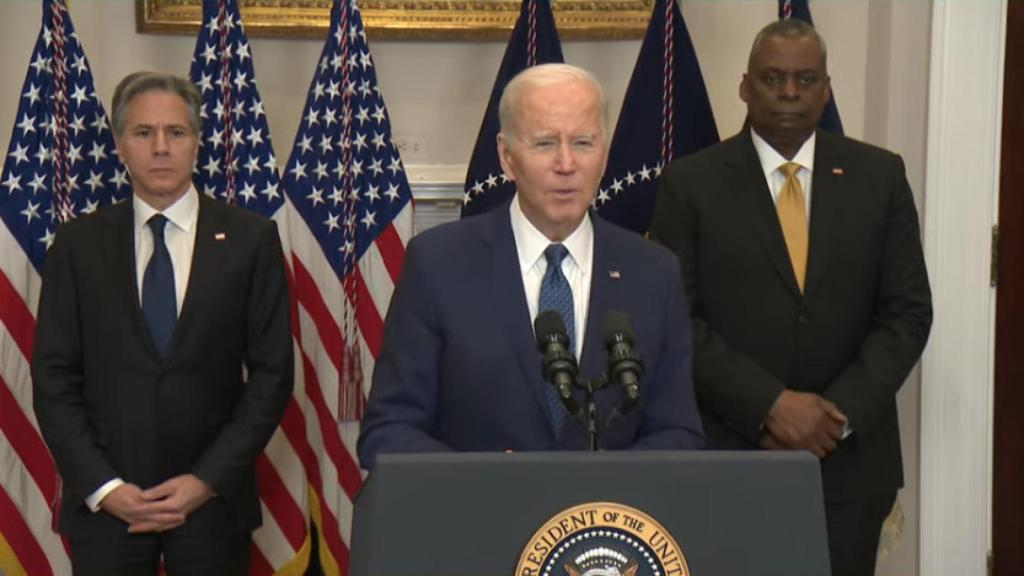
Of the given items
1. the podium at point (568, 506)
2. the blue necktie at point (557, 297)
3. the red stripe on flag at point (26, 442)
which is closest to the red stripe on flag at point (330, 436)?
the red stripe on flag at point (26, 442)

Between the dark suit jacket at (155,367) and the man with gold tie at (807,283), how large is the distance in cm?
108

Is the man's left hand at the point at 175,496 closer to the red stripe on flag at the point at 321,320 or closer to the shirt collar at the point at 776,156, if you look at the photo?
the red stripe on flag at the point at 321,320

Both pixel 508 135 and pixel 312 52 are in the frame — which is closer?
pixel 508 135

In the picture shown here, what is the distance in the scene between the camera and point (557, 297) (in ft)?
8.91

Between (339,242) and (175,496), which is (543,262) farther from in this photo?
(339,242)

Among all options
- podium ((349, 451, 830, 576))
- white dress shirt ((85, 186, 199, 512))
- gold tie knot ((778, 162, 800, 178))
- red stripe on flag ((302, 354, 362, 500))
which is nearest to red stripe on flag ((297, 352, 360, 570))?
red stripe on flag ((302, 354, 362, 500))

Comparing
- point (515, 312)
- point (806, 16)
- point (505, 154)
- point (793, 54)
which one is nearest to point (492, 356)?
point (515, 312)

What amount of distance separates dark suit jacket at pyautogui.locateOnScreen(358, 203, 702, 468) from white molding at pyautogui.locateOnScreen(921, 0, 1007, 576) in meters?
2.13

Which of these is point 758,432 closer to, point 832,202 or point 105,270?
point 832,202

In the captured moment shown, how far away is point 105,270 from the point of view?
3.77 metres

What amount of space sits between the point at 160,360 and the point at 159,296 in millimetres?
173

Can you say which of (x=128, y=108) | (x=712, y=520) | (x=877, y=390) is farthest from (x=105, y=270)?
(x=712, y=520)

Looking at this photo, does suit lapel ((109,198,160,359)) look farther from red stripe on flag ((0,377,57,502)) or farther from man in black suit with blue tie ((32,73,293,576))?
red stripe on flag ((0,377,57,502))

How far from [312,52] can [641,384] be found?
9.12ft
